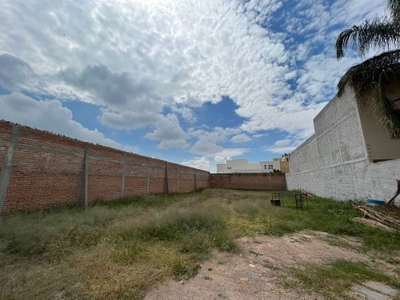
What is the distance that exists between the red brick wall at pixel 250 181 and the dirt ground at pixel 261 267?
22.6 metres

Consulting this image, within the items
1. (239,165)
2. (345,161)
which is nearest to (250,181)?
(345,161)

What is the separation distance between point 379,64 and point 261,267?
8595 mm

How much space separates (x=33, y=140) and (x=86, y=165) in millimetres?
2396

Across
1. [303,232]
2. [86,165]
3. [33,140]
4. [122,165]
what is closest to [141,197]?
[122,165]

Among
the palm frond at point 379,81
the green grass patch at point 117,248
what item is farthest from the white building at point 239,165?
the green grass patch at point 117,248

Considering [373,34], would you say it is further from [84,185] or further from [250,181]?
[250,181]

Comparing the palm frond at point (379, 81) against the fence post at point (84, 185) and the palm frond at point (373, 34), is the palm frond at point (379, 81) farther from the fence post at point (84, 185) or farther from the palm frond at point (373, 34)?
the fence post at point (84, 185)

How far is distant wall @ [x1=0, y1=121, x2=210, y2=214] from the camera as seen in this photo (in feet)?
20.5

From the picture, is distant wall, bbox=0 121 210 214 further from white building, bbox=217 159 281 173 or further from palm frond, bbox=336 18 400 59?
white building, bbox=217 159 281 173

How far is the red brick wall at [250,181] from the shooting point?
27.2 meters

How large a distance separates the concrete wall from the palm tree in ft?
3.62

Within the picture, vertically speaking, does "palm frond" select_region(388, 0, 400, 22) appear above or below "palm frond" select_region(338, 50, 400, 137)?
above

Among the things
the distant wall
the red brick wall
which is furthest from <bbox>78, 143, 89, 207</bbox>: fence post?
Answer: the red brick wall

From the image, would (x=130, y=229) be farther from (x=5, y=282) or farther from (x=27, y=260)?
(x=5, y=282)
